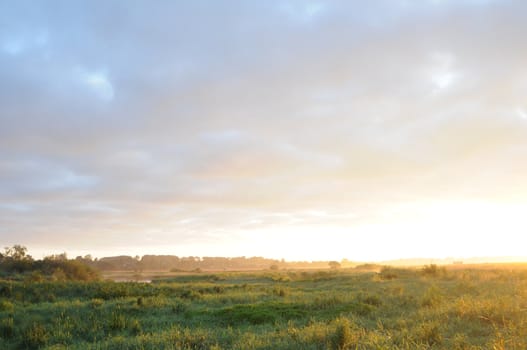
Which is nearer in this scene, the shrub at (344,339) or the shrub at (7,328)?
the shrub at (344,339)

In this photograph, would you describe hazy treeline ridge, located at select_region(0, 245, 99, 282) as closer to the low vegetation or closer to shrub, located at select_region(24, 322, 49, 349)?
the low vegetation

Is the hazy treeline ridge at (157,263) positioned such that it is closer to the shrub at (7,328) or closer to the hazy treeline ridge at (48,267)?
the hazy treeline ridge at (48,267)

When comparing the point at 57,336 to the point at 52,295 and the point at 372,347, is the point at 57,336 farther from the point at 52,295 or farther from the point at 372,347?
the point at 52,295

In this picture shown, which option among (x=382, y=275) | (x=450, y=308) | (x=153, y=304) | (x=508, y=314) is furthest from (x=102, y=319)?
(x=382, y=275)

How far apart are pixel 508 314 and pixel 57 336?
15673 millimetres

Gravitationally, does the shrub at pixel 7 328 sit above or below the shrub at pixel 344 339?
below

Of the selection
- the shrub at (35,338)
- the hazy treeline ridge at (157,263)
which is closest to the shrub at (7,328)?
the shrub at (35,338)

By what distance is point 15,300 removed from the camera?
93.9 feet

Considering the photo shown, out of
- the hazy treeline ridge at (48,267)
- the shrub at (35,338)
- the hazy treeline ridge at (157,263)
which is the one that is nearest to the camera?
the shrub at (35,338)

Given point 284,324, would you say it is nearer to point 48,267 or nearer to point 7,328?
point 7,328

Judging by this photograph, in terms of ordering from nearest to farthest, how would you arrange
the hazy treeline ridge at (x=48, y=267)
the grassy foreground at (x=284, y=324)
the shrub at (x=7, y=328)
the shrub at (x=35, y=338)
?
1. the grassy foreground at (x=284, y=324)
2. the shrub at (x=35, y=338)
3. the shrub at (x=7, y=328)
4. the hazy treeline ridge at (x=48, y=267)

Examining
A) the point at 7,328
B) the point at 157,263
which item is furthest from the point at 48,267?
the point at 157,263

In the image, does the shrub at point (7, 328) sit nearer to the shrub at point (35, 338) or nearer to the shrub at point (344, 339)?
the shrub at point (35, 338)

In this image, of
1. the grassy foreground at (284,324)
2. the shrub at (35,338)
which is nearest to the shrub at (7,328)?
the grassy foreground at (284,324)
